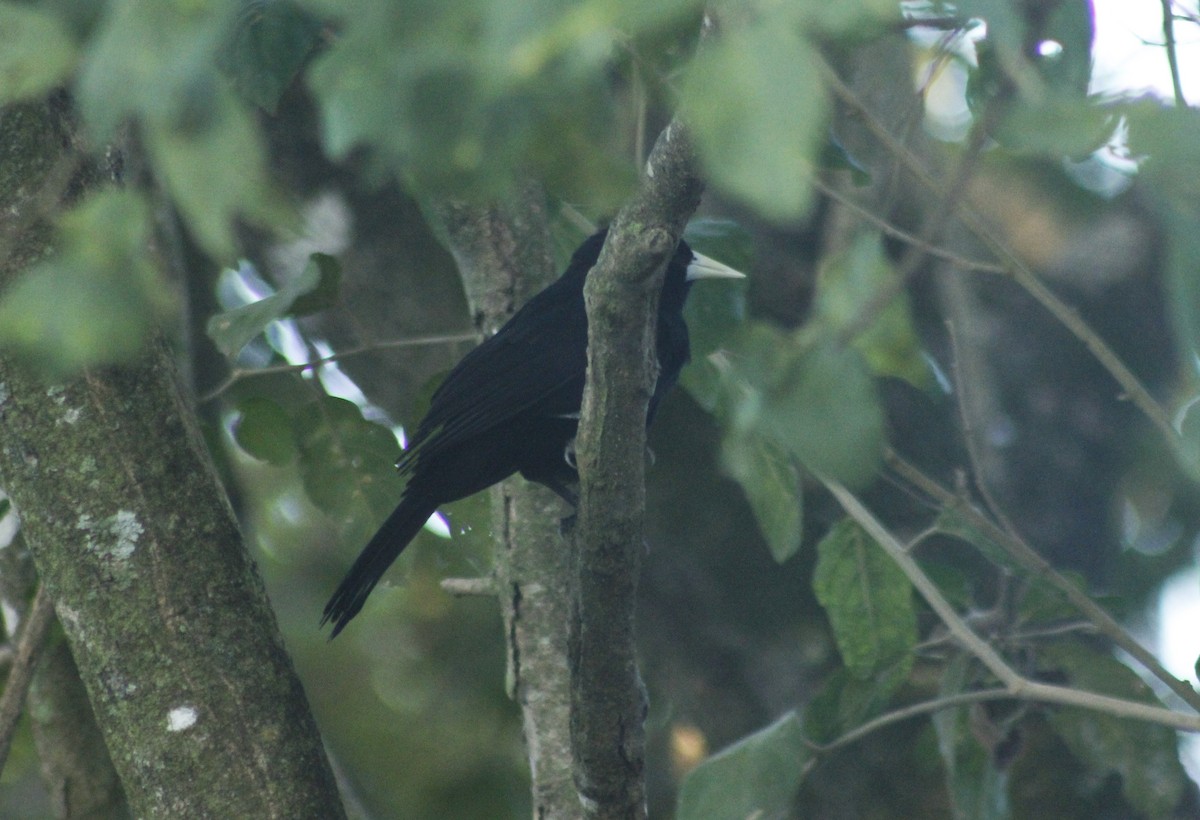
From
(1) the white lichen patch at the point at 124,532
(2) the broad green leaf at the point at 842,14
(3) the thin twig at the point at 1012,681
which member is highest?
(2) the broad green leaf at the point at 842,14

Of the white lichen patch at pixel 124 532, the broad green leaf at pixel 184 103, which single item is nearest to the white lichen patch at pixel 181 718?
the white lichen patch at pixel 124 532

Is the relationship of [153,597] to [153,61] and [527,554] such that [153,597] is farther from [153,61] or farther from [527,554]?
[153,61]

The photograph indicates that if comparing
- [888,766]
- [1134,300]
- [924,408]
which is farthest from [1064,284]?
[888,766]

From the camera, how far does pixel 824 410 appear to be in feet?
3.01

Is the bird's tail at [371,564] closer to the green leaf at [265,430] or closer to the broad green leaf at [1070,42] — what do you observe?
the green leaf at [265,430]

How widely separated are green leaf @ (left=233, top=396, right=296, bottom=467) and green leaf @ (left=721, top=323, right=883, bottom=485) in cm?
224

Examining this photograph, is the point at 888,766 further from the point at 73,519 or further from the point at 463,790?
the point at 73,519

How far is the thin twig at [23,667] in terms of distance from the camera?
2.66m

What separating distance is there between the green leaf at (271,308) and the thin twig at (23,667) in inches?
28.4

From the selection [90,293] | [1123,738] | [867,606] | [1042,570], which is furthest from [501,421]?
[90,293]

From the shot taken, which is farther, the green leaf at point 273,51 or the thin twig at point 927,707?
the thin twig at point 927,707

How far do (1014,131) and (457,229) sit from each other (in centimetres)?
220

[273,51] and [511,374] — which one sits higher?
[273,51]

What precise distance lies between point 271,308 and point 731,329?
109 cm
